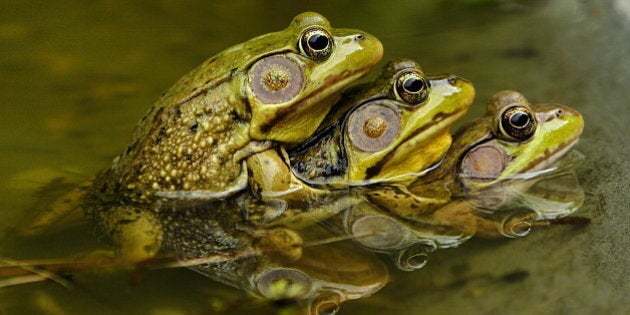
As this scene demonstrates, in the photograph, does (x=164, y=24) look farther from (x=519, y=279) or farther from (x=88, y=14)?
(x=519, y=279)

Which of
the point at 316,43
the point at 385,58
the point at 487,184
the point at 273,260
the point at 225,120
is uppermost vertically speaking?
the point at 385,58

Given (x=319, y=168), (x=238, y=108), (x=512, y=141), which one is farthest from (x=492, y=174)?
(x=238, y=108)

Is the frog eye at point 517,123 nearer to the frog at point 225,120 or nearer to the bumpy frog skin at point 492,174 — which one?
the bumpy frog skin at point 492,174

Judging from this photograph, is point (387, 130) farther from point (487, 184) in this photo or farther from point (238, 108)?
point (238, 108)

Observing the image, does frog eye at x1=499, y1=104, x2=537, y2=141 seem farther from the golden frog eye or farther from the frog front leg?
the frog front leg

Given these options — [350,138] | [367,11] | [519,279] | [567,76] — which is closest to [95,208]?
[350,138]
